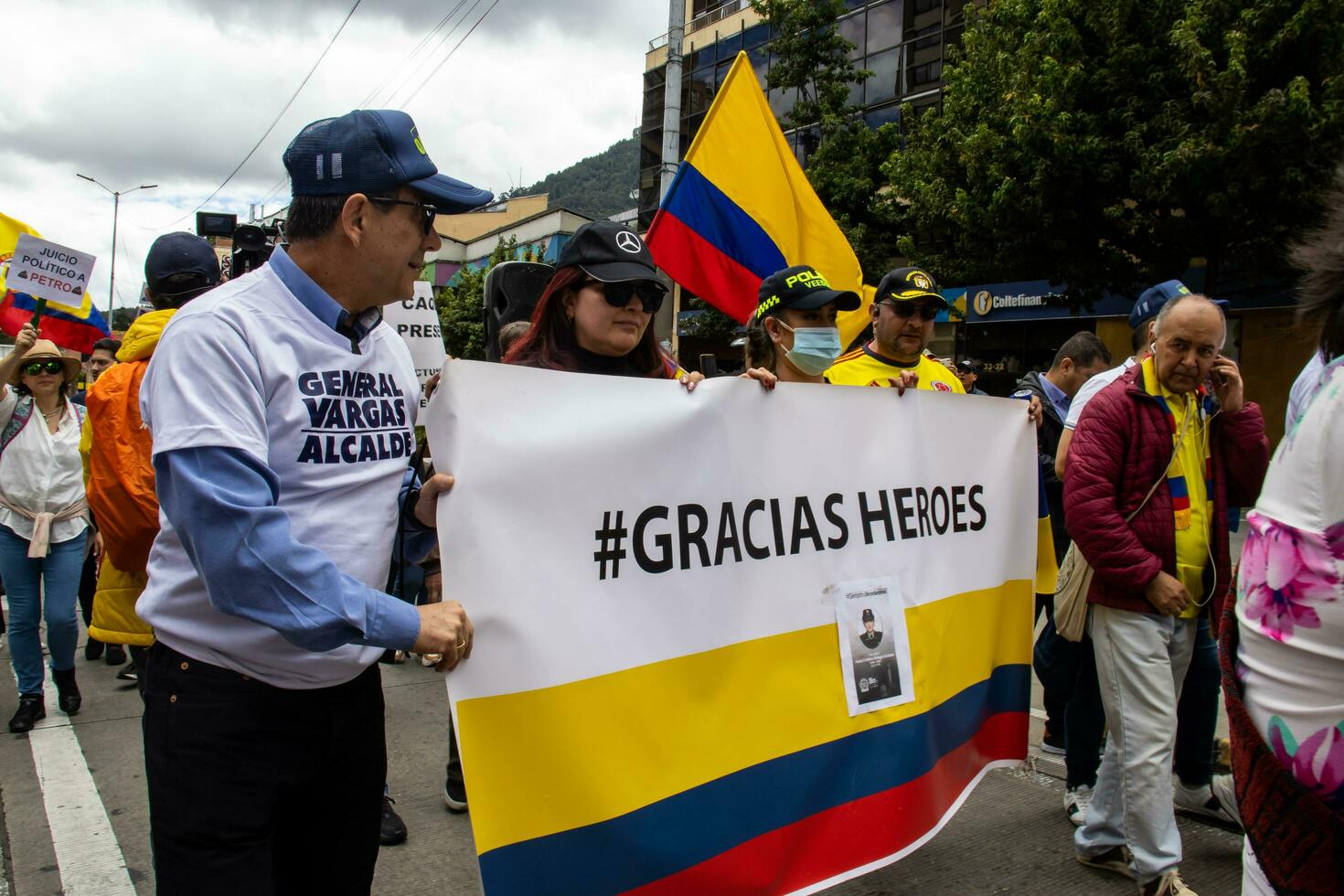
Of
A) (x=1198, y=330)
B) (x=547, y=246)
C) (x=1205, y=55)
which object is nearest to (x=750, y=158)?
(x=1198, y=330)

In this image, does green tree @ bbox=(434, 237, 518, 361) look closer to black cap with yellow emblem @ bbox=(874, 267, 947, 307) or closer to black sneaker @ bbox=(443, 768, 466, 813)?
black sneaker @ bbox=(443, 768, 466, 813)

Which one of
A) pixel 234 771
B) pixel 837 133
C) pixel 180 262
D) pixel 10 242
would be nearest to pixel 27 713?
pixel 180 262

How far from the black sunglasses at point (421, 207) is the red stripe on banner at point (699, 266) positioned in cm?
267

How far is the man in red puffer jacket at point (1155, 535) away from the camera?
119 inches

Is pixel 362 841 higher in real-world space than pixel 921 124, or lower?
lower

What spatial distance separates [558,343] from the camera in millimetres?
2812

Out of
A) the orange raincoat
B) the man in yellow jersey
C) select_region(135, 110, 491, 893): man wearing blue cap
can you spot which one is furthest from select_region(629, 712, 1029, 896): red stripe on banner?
the orange raincoat

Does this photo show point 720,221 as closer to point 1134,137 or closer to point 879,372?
point 879,372

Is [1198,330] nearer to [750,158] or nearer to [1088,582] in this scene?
[1088,582]

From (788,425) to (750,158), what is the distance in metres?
2.62

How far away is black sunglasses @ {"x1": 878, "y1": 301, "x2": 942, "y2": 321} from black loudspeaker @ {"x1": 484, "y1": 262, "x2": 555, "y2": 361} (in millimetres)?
1667

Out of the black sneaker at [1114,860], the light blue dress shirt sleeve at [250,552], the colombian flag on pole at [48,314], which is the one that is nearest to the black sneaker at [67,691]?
the colombian flag on pole at [48,314]

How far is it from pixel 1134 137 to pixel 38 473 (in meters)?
12.2

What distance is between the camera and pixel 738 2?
94.7 feet
